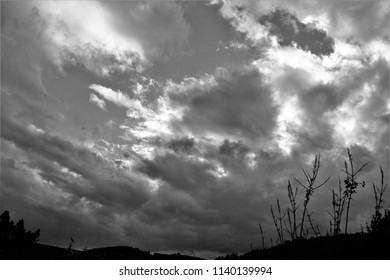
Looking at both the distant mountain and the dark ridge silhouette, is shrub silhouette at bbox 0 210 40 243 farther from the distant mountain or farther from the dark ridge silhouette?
the dark ridge silhouette

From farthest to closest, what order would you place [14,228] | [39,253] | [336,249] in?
[14,228]
[39,253]
[336,249]

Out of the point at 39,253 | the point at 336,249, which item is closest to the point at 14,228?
the point at 39,253

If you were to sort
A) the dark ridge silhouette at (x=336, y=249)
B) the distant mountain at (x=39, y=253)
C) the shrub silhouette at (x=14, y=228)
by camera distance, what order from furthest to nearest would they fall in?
the shrub silhouette at (x=14, y=228), the distant mountain at (x=39, y=253), the dark ridge silhouette at (x=336, y=249)

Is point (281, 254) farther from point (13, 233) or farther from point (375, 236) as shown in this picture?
point (13, 233)

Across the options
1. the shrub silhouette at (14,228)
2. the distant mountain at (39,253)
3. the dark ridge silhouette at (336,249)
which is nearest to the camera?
the dark ridge silhouette at (336,249)

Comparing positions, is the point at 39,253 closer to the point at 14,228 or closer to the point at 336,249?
the point at 336,249

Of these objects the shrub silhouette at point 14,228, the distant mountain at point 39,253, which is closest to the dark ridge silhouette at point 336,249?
the distant mountain at point 39,253

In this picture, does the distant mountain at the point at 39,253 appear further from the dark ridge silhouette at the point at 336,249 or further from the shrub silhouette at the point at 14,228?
the shrub silhouette at the point at 14,228

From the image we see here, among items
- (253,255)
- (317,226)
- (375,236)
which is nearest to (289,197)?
(317,226)

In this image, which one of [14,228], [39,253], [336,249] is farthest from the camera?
[14,228]
